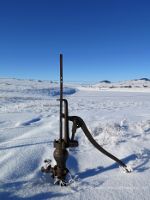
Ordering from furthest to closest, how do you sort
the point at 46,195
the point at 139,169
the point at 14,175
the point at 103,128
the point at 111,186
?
the point at 103,128 → the point at 139,169 → the point at 14,175 → the point at 111,186 → the point at 46,195

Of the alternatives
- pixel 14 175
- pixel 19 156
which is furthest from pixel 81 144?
pixel 14 175

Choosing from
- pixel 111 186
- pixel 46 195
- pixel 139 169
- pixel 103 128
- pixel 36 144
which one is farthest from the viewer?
pixel 103 128

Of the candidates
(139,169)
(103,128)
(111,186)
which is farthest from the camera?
(103,128)

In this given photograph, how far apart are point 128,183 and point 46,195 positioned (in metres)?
1.04

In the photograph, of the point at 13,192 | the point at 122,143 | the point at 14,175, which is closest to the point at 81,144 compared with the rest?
the point at 122,143

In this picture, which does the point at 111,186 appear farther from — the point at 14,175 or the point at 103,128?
the point at 103,128

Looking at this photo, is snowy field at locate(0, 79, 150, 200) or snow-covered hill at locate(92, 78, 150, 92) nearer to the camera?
snowy field at locate(0, 79, 150, 200)

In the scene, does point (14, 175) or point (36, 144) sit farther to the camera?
point (36, 144)

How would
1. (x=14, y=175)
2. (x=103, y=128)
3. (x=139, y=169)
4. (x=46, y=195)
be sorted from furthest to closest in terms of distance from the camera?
(x=103, y=128), (x=139, y=169), (x=14, y=175), (x=46, y=195)

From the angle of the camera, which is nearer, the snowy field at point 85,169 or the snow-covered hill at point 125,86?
the snowy field at point 85,169

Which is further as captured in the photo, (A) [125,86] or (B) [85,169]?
(A) [125,86]

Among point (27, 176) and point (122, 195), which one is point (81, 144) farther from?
point (122, 195)

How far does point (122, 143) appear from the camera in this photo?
4988mm

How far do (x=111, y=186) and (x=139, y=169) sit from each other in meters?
0.73
